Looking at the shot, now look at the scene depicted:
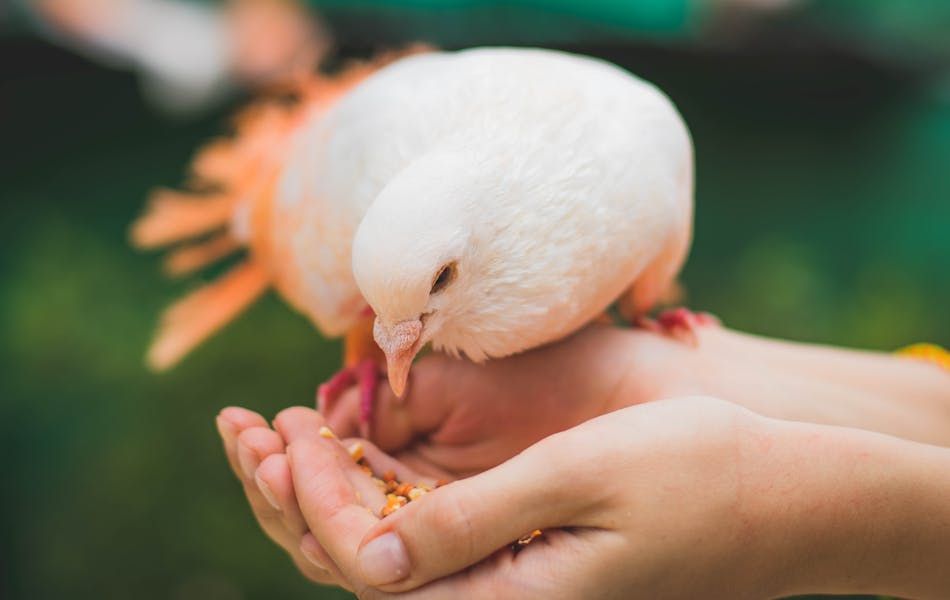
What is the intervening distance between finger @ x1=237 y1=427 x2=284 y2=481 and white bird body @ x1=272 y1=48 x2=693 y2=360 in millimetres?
314

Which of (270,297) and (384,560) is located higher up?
(270,297)

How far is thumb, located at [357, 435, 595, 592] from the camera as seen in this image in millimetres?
934

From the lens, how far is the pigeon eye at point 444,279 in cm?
123

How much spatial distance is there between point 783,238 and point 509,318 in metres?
2.49

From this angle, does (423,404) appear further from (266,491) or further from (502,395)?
(266,491)

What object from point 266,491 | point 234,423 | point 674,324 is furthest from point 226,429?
point 674,324

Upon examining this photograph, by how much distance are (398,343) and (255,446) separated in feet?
0.80

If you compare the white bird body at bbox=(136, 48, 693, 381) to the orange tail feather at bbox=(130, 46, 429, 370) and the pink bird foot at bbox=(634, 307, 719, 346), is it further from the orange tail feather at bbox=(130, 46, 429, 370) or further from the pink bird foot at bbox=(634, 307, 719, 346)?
the orange tail feather at bbox=(130, 46, 429, 370)

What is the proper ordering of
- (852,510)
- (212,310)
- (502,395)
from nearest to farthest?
1. (852,510)
2. (502,395)
3. (212,310)

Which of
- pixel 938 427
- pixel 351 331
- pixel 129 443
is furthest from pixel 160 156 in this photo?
pixel 938 427

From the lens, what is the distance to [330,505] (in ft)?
3.49

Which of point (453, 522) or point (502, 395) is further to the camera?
point (502, 395)

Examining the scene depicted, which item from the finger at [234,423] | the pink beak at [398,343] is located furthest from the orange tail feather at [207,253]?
the pink beak at [398,343]

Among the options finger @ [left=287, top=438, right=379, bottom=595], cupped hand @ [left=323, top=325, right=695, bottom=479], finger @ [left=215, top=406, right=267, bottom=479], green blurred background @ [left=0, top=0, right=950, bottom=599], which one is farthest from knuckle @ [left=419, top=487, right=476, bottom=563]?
green blurred background @ [left=0, top=0, right=950, bottom=599]
